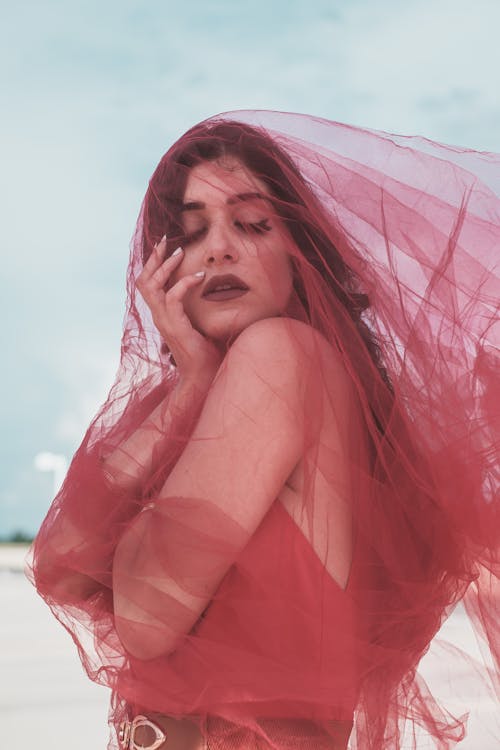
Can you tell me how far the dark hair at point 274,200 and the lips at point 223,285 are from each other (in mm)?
92

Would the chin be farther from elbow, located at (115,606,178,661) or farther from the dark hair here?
elbow, located at (115,606,178,661)

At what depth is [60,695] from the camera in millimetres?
5797

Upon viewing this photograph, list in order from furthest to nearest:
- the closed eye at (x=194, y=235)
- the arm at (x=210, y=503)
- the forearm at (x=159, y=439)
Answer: the closed eye at (x=194, y=235) → the forearm at (x=159, y=439) → the arm at (x=210, y=503)

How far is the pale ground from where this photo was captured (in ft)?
5.43

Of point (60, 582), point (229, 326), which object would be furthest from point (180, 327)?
point (60, 582)

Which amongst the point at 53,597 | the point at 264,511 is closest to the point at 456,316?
the point at 264,511

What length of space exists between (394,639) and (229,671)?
0.28 metres

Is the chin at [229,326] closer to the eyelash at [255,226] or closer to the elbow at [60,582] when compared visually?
the eyelash at [255,226]

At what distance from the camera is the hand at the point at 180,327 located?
1.56 meters

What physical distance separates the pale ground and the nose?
0.74m

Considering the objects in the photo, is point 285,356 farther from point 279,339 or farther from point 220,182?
point 220,182

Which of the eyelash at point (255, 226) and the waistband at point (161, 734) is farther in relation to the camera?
the eyelash at point (255, 226)

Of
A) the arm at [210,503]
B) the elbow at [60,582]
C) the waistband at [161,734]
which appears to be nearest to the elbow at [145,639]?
the arm at [210,503]

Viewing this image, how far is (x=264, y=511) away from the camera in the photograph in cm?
134
